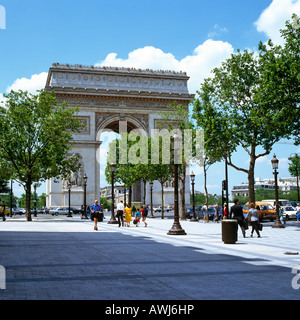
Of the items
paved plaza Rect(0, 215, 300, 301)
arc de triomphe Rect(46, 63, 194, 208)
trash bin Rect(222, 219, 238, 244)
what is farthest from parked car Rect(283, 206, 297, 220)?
paved plaza Rect(0, 215, 300, 301)

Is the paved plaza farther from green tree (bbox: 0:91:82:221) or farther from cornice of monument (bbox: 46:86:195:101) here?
cornice of monument (bbox: 46:86:195:101)

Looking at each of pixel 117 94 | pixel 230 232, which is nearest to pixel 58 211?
pixel 117 94

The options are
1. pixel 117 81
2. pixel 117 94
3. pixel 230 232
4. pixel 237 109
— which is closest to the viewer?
pixel 230 232

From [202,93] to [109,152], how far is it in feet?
102

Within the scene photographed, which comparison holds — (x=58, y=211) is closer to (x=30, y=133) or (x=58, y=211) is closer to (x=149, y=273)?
(x=30, y=133)

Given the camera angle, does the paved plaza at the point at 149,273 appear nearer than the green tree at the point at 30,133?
Yes

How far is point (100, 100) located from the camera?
194ft

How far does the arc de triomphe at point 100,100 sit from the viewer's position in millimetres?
57844

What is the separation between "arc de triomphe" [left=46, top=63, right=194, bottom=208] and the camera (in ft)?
190

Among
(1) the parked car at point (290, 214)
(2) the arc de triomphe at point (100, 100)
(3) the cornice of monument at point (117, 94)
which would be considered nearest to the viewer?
(1) the parked car at point (290, 214)

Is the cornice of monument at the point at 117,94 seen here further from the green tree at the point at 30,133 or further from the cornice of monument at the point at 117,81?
the green tree at the point at 30,133

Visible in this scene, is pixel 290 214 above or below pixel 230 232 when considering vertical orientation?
below

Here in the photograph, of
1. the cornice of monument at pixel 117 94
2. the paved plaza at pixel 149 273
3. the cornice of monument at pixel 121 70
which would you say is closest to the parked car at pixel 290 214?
the cornice of monument at pixel 117 94

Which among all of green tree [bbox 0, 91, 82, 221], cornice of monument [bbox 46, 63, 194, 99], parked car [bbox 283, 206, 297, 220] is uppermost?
cornice of monument [bbox 46, 63, 194, 99]
